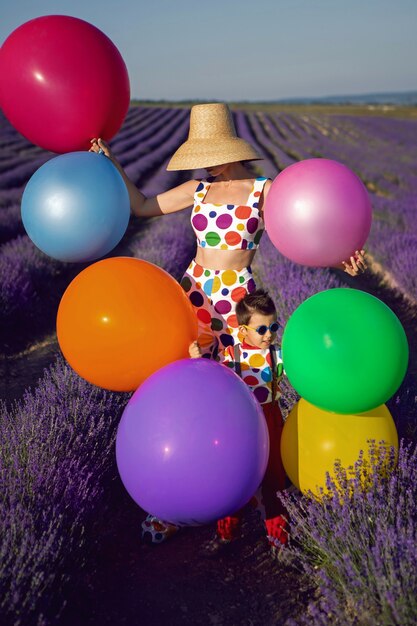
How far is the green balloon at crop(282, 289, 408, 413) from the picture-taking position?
1.79 meters

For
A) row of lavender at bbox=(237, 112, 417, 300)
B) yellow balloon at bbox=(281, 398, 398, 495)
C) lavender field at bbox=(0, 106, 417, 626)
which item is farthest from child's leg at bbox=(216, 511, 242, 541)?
row of lavender at bbox=(237, 112, 417, 300)

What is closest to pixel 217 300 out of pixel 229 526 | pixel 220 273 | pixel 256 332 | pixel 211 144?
pixel 220 273

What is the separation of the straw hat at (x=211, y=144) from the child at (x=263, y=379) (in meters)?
0.56

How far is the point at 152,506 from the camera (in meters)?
1.87

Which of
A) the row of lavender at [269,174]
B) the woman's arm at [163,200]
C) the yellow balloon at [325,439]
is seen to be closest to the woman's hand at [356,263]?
the yellow balloon at [325,439]

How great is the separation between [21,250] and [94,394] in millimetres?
3998

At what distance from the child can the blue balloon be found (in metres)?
0.62

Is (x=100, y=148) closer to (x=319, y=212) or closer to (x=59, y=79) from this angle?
(x=59, y=79)

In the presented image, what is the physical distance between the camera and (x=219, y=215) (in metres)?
2.34

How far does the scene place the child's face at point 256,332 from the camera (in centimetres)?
220

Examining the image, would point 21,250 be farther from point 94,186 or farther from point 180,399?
point 180,399

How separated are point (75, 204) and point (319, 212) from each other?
0.89m

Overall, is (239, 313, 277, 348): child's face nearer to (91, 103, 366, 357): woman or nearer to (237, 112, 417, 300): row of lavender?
(91, 103, 366, 357): woman

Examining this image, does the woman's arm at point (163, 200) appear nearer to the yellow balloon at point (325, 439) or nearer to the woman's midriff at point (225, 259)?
the woman's midriff at point (225, 259)
